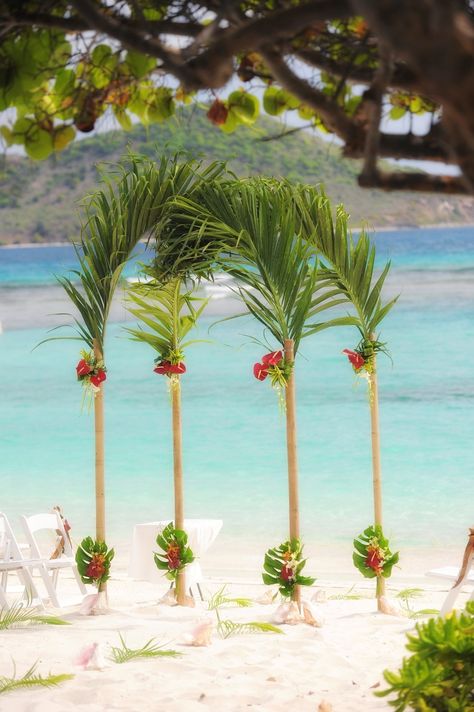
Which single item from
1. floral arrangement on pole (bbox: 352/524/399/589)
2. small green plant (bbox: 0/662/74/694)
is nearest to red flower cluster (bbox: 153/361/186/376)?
floral arrangement on pole (bbox: 352/524/399/589)

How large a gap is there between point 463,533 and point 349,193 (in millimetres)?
40092

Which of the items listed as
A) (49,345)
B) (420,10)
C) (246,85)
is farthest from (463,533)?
(49,345)

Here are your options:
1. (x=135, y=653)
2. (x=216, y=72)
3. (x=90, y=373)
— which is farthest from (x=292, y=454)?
(x=216, y=72)

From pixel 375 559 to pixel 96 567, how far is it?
1.89 meters

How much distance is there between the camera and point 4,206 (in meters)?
54.3

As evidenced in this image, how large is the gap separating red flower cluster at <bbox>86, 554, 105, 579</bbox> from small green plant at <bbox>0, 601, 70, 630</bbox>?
1.32ft

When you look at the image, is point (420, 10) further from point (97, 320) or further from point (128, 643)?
point (97, 320)

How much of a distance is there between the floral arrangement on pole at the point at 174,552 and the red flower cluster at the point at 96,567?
371 mm

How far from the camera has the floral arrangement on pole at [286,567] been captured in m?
7.27

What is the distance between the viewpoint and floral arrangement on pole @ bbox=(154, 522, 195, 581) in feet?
25.3

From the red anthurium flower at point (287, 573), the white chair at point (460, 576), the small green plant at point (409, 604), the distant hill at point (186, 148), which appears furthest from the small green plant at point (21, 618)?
the distant hill at point (186, 148)

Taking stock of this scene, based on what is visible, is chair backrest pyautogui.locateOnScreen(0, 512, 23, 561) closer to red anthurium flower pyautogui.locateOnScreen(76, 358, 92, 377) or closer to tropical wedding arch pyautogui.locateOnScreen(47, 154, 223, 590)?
tropical wedding arch pyautogui.locateOnScreen(47, 154, 223, 590)

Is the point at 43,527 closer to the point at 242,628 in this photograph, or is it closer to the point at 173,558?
the point at 173,558

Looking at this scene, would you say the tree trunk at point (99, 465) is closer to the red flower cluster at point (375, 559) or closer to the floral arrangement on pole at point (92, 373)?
the floral arrangement on pole at point (92, 373)
